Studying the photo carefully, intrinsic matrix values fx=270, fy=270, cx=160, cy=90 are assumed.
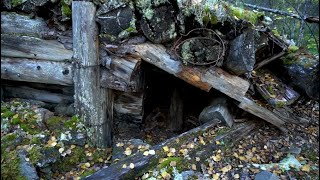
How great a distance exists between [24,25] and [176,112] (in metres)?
3.40

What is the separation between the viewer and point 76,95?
14.5 ft

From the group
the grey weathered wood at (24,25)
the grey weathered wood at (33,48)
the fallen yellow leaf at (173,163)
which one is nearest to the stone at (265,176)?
the fallen yellow leaf at (173,163)

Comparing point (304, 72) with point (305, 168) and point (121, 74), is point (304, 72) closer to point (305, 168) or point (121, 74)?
point (305, 168)

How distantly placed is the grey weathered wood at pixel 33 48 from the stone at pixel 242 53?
8.47 feet

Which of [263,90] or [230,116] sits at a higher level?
[263,90]

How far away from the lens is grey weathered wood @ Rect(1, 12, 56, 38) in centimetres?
440

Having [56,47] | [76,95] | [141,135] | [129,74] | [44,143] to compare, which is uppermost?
[56,47]

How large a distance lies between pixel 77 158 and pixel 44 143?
553mm

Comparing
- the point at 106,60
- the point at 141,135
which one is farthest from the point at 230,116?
the point at 106,60

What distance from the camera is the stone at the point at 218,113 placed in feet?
16.0

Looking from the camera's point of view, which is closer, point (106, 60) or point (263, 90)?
point (106, 60)

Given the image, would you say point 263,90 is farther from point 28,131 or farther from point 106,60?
point 28,131

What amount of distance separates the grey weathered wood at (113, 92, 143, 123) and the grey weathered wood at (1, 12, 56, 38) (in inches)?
63.3

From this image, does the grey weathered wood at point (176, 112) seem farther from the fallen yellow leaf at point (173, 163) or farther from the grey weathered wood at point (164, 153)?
the fallen yellow leaf at point (173, 163)
